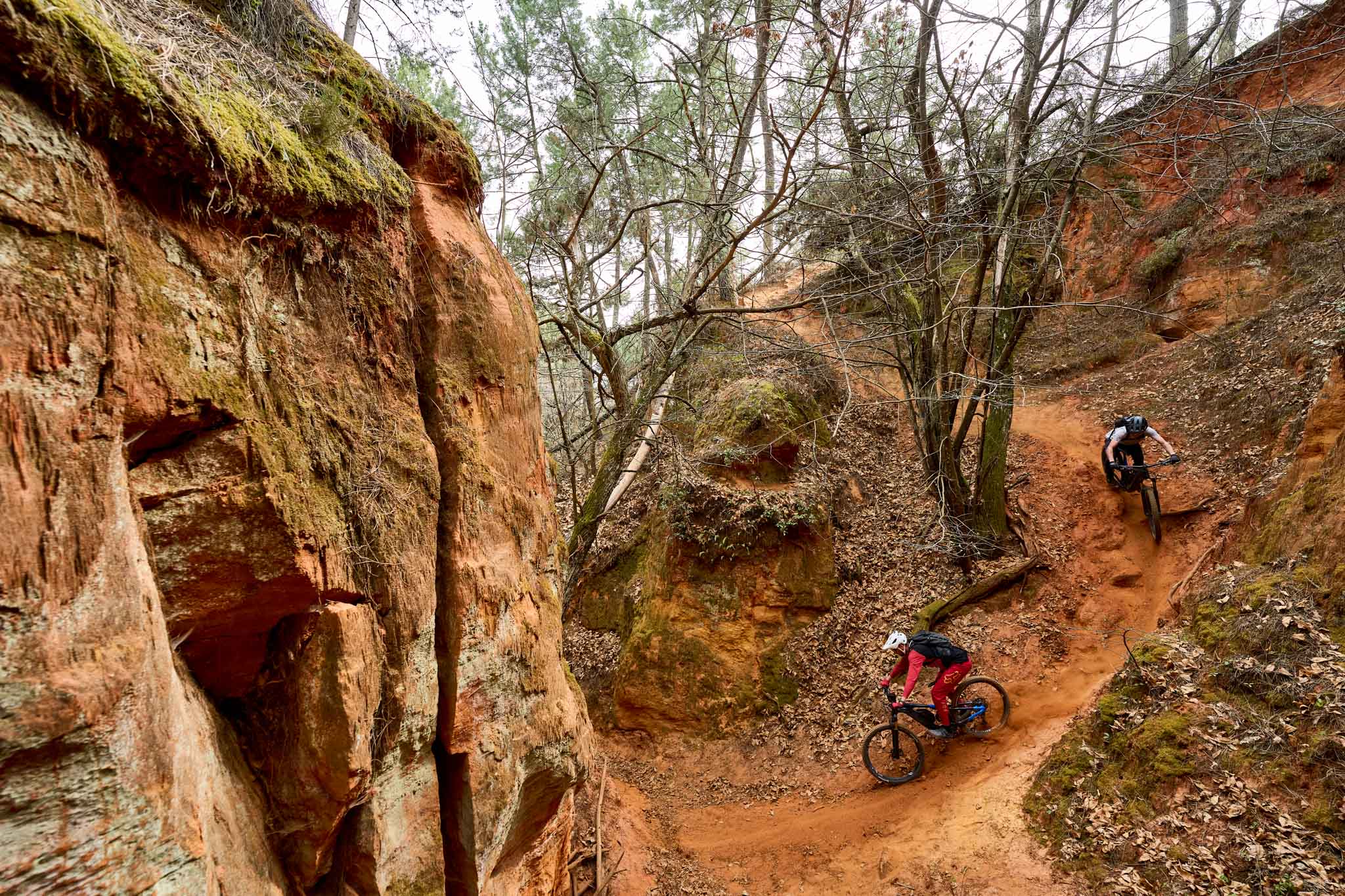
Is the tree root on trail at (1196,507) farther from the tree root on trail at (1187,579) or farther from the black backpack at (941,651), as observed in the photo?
the black backpack at (941,651)

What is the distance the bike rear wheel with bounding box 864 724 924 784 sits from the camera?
761 cm

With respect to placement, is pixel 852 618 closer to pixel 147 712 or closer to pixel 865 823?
pixel 865 823

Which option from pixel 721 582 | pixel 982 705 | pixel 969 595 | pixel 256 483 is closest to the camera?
pixel 256 483

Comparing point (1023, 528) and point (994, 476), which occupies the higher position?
point (994, 476)

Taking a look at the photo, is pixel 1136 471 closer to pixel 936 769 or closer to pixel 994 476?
pixel 994 476

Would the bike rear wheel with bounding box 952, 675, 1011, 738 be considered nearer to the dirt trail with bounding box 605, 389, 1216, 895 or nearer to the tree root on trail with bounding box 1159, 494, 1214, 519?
the dirt trail with bounding box 605, 389, 1216, 895

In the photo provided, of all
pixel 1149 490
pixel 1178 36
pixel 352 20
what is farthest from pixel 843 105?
pixel 1178 36

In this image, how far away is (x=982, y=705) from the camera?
24.8 feet

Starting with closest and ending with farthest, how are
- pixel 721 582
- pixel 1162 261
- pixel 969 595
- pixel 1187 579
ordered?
pixel 1187 579, pixel 969 595, pixel 721 582, pixel 1162 261

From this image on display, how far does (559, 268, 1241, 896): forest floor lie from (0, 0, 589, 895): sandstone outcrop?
10.4 ft

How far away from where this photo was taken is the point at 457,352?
445 cm

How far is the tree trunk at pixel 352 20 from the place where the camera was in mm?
6090

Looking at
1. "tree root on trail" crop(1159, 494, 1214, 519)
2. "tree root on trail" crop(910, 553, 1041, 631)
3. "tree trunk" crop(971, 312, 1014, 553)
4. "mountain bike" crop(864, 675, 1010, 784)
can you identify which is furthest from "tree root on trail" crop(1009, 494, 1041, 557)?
"mountain bike" crop(864, 675, 1010, 784)

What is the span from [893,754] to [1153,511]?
5.39 meters
